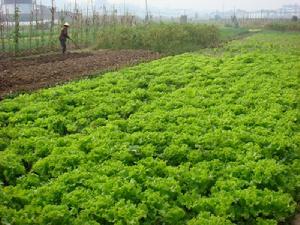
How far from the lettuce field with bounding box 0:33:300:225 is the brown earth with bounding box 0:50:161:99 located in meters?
2.55

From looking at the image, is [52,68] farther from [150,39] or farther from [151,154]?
[150,39]

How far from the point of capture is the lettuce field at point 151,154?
8.04 meters

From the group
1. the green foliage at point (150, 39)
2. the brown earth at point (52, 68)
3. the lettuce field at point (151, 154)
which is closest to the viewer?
the lettuce field at point (151, 154)

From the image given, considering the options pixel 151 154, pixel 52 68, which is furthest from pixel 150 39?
pixel 151 154

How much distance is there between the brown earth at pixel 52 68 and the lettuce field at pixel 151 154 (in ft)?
8.35

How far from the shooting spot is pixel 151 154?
1005cm

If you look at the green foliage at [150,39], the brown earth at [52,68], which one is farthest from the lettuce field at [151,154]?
the green foliage at [150,39]

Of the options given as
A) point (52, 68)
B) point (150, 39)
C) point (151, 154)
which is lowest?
point (151, 154)

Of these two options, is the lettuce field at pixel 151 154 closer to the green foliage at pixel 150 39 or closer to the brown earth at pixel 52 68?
the brown earth at pixel 52 68

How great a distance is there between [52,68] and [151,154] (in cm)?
1277

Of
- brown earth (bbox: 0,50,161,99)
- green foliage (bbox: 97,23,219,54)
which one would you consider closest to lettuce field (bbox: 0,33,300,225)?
brown earth (bbox: 0,50,161,99)

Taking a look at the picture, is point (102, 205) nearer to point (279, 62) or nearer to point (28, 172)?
point (28, 172)

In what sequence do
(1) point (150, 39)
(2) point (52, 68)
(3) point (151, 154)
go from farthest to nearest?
(1) point (150, 39), (2) point (52, 68), (3) point (151, 154)

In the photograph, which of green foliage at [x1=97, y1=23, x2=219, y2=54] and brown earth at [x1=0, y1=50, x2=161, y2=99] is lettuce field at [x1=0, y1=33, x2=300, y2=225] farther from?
green foliage at [x1=97, y1=23, x2=219, y2=54]
